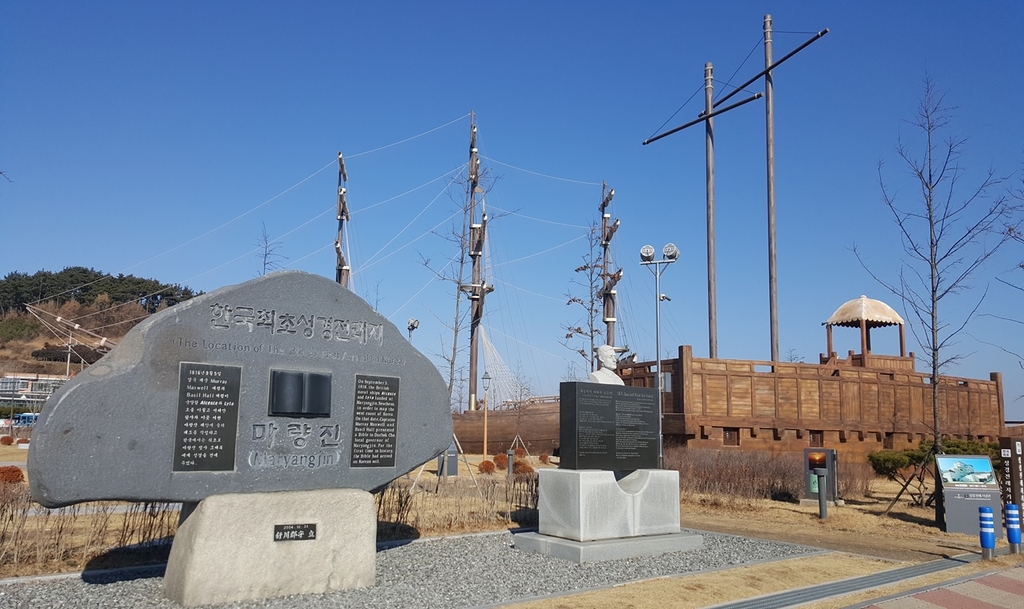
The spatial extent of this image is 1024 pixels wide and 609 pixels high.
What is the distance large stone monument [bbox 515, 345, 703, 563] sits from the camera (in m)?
11.2

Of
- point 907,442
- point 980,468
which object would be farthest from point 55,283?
point 980,468

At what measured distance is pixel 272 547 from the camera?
797 cm

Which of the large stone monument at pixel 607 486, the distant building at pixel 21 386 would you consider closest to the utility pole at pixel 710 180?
the large stone monument at pixel 607 486

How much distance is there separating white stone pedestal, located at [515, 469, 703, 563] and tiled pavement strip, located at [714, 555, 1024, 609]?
2745mm

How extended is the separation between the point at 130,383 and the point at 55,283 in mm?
90861

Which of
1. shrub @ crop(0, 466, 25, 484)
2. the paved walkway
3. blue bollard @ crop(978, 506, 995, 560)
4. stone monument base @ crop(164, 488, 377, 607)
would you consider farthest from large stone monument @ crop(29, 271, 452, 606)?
shrub @ crop(0, 466, 25, 484)

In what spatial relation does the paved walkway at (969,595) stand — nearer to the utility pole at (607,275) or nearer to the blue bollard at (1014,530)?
the blue bollard at (1014,530)

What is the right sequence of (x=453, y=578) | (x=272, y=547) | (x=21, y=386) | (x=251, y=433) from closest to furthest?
(x=272, y=547) < (x=251, y=433) < (x=453, y=578) < (x=21, y=386)

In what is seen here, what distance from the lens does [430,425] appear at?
9.70 metres

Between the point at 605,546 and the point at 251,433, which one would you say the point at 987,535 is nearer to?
the point at 605,546

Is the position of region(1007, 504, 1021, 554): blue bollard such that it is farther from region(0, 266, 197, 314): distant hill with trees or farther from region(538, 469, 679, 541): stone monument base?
region(0, 266, 197, 314): distant hill with trees

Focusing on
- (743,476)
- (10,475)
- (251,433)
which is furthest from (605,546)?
(10,475)

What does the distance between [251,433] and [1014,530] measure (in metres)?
11.0

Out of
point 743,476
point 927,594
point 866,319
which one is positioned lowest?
point 927,594
